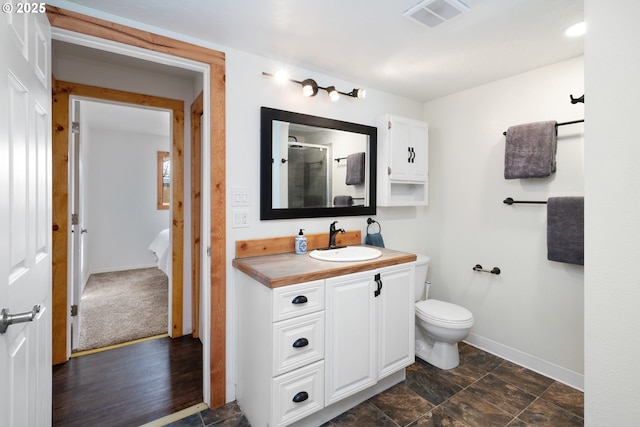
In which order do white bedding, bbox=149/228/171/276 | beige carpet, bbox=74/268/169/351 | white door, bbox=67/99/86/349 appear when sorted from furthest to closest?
1. white bedding, bbox=149/228/171/276
2. beige carpet, bbox=74/268/169/351
3. white door, bbox=67/99/86/349

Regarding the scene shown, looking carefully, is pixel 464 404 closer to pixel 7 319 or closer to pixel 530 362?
pixel 530 362

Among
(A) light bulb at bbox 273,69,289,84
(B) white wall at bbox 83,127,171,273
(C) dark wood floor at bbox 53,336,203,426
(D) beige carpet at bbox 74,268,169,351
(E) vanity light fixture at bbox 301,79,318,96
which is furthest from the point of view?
(B) white wall at bbox 83,127,171,273

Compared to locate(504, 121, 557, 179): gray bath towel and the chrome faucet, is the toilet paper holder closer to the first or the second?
locate(504, 121, 557, 179): gray bath towel

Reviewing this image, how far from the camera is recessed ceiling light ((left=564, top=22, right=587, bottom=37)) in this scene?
1673 millimetres

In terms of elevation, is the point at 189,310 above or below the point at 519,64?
below

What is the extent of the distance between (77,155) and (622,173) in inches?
Answer: 138

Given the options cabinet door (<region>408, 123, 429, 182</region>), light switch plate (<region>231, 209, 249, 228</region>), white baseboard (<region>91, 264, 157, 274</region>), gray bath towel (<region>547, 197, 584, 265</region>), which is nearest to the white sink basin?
light switch plate (<region>231, 209, 249, 228</region>)

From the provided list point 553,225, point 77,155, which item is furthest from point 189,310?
point 553,225

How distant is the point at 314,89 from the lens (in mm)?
2193

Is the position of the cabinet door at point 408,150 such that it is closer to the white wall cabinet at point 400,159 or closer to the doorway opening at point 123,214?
the white wall cabinet at point 400,159

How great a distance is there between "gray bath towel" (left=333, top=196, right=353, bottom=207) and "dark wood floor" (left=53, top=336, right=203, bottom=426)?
164 cm

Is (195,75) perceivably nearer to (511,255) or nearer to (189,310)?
(189,310)

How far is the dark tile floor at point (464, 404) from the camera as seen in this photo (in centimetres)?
176

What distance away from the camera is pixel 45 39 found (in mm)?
1319
